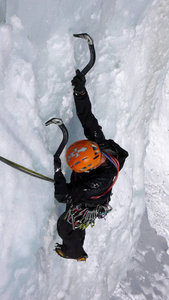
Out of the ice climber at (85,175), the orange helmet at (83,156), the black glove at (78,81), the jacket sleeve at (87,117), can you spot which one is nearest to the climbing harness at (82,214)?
the ice climber at (85,175)

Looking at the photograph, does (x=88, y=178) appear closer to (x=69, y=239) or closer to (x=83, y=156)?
(x=83, y=156)

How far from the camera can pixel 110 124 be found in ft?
9.99

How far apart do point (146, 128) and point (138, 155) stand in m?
0.45

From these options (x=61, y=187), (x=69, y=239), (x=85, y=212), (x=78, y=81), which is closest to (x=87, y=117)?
(x=78, y=81)

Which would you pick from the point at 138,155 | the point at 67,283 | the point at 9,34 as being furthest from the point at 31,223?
the point at 138,155

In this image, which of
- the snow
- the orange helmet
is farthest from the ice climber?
the snow

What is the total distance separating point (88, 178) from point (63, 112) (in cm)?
54

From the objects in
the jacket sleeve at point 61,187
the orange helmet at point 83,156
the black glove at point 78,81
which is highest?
the black glove at point 78,81

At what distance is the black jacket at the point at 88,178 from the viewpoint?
1961 mm

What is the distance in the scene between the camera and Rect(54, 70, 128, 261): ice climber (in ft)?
6.36

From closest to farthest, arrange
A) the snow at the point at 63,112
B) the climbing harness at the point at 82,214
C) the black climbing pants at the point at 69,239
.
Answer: the snow at the point at 63,112 < the climbing harness at the point at 82,214 < the black climbing pants at the point at 69,239

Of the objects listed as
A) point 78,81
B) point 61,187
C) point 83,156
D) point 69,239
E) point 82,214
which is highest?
point 78,81

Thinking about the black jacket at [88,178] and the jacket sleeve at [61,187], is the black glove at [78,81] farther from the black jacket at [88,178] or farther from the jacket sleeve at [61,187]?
the jacket sleeve at [61,187]

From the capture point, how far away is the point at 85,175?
2111 millimetres
